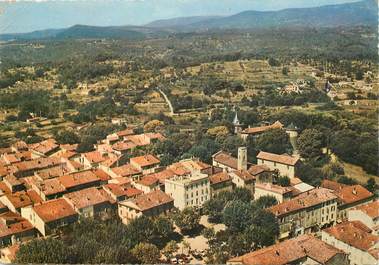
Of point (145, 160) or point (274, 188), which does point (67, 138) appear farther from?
point (274, 188)

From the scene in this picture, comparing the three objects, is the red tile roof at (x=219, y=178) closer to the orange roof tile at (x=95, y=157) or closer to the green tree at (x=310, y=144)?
the orange roof tile at (x=95, y=157)

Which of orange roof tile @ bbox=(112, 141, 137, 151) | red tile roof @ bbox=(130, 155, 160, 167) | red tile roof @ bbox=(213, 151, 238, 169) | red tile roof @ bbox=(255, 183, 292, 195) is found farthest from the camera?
orange roof tile @ bbox=(112, 141, 137, 151)

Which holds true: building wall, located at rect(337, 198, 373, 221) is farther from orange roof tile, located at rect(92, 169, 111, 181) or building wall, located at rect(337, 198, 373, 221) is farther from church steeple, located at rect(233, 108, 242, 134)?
church steeple, located at rect(233, 108, 242, 134)

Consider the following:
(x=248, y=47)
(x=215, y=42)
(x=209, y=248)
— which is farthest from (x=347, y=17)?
(x=209, y=248)

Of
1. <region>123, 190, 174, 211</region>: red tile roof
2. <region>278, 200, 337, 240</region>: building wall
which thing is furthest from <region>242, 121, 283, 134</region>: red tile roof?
<region>123, 190, 174, 211</region>: red tile roof

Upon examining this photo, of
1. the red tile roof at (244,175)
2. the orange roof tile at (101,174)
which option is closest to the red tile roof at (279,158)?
the red tile roof at (244,175)

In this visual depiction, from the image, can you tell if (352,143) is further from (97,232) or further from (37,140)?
(37,140)

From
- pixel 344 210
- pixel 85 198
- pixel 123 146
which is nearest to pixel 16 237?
pixel 85 198
